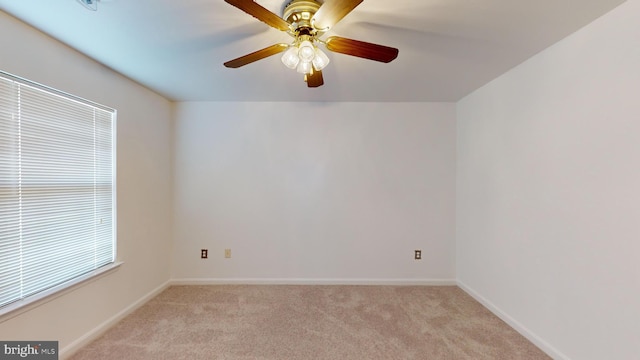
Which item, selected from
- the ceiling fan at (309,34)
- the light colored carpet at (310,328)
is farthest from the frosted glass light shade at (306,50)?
the light colored carpet at (310,328)

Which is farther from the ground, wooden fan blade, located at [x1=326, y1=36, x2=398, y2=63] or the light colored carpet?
A: wooden fan blade, located at [x1=326, y1=36, x2=398, y2=63]

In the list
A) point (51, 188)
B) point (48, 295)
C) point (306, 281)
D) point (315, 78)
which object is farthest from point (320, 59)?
point (306, 281)

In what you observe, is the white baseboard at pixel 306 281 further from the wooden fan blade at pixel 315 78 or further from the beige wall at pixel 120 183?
the wooden fan blade at pixel 315 78

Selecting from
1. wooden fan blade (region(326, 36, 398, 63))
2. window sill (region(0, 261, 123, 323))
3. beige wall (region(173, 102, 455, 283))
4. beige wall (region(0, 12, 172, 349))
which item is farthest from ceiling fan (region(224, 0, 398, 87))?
window sill (region(0, 261, 123, 323))

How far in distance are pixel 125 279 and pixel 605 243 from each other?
3661mm

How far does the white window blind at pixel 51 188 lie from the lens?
1482 mm

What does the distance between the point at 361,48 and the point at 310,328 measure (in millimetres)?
2174

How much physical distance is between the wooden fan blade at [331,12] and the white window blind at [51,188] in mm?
1865

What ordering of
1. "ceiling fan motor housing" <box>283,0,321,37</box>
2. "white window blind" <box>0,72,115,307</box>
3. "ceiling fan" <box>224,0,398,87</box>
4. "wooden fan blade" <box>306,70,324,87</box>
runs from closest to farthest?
"ceiling fan" <box>224,0,398,87</box> → "ceiling fan motor housing" <box>283,0,321,37</box> → "white window blind" <box>0,72,115,307</box> → "wooden fan blade" <box>306,70,324,87</box>

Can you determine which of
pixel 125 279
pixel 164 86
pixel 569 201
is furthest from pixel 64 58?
pixel 569 201

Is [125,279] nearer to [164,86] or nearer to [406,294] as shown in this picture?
[164,86]

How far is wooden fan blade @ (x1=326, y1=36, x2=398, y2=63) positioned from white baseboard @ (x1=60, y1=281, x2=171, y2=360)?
108 inches

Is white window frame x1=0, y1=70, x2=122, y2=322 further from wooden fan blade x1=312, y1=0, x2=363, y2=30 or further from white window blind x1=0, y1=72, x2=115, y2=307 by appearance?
wooden fan blade x1=312, y1=0, x2=363, y2=30

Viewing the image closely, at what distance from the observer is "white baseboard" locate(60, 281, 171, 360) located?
1.79 meters
